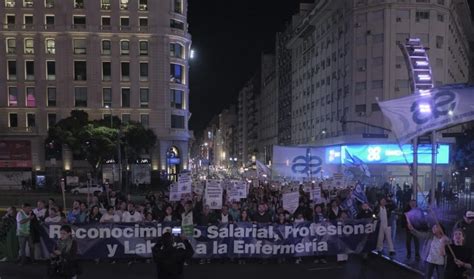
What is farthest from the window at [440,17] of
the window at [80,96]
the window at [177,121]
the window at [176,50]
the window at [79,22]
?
the window at [80,96]

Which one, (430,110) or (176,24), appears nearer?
(430,110)

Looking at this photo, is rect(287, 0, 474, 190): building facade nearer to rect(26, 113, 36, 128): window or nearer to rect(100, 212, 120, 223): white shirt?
rect(26, 113, 36, 128): window

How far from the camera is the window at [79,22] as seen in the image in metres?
69.7

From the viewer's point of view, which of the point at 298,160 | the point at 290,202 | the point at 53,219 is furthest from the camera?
the point at 298,160

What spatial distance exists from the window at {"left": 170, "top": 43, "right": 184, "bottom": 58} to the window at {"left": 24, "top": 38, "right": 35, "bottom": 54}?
60.6ft

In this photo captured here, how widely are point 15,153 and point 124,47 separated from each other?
20141 millimetres

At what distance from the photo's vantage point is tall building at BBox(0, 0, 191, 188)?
68.8 m

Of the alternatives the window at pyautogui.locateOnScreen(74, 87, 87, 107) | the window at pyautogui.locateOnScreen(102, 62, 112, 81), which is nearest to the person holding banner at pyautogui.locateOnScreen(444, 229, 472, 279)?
the window at pyautogui.locateOnScreen(74, 87, 87, 107)

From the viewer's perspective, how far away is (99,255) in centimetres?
1410

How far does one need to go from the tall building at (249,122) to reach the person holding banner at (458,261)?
13208 cm

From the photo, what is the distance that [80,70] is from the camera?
7025cm

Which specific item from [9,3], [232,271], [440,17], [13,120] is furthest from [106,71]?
[232,271]

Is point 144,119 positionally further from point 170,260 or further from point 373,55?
point 170,260

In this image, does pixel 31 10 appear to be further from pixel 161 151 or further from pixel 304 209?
pixel 304 209
